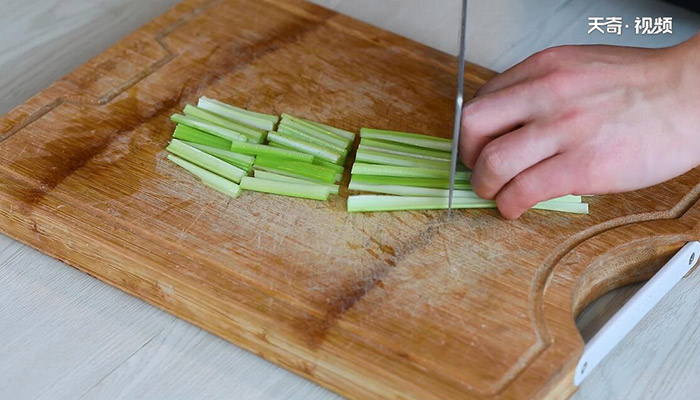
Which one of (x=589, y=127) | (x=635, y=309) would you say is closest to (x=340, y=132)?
(x=589, y=127)

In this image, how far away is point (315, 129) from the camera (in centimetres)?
209

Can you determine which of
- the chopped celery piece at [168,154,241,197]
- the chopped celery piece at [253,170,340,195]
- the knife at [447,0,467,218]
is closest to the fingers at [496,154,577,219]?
the knife at [447,0,467,218]

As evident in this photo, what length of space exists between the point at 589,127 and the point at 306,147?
1.90ft

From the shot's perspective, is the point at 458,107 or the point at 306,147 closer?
the point at 458,107

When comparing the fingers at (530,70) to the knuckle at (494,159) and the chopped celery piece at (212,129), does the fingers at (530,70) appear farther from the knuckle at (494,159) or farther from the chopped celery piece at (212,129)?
the chopped celery piece at (212,129)

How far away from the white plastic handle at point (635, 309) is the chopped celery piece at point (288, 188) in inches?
23.2

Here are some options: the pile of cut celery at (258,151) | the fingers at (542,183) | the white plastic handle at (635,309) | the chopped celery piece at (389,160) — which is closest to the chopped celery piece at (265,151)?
the pile of cut celery at (258,151)

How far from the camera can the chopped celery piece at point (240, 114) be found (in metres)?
2.11

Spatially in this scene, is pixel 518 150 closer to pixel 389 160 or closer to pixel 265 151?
pixel 389 160

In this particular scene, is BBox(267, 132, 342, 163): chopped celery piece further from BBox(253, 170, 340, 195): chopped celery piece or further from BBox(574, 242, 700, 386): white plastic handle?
BBox(574, 242, 700, 386): white plastic handle

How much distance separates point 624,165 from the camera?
1.78 metres

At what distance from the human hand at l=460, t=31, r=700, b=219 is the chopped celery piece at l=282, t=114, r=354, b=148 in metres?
0.29

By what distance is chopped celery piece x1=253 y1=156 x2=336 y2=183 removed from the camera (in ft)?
6.49

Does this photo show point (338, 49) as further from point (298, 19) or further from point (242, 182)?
point (242, 182)
